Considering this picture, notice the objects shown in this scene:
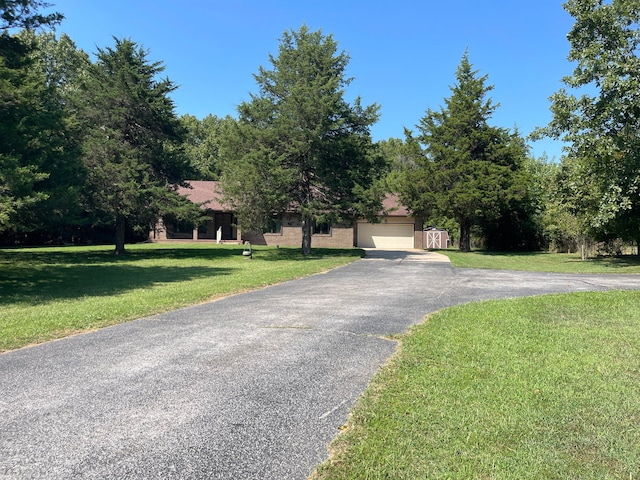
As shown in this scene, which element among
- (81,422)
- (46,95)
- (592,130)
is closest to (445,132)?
(592,130)

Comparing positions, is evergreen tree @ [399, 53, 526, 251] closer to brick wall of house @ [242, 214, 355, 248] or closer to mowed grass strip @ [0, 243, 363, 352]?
brick wall of house @ [242, 214, 355, 248]

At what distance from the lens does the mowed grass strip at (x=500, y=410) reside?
2.91 m

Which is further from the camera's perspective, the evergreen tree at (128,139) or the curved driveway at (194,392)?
the evergreen tree at (128,139)

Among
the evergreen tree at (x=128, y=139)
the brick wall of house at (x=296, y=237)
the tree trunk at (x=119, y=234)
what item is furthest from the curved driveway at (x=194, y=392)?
the brick wall of house at (x=296, y=237)

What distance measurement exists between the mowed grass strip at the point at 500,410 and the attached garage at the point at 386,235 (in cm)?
2916

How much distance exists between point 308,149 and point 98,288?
13.3m

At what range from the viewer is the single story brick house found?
112ft

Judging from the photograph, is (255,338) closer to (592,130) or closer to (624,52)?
(592,130)

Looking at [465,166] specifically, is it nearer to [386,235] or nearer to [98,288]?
[386,235]

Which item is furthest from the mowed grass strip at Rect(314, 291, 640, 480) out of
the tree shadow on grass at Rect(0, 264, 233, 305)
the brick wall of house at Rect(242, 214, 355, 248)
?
the brick wall of house at Rect(242, 214, 355, 248)

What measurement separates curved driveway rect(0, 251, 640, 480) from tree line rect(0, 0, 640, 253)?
8148 millimetres

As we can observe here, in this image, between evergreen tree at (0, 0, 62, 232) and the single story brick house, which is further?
the single story brick house

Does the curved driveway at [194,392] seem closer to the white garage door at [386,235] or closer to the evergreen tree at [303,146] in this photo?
the evergreen tree at [303,146]

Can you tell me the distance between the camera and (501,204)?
93.7ft
